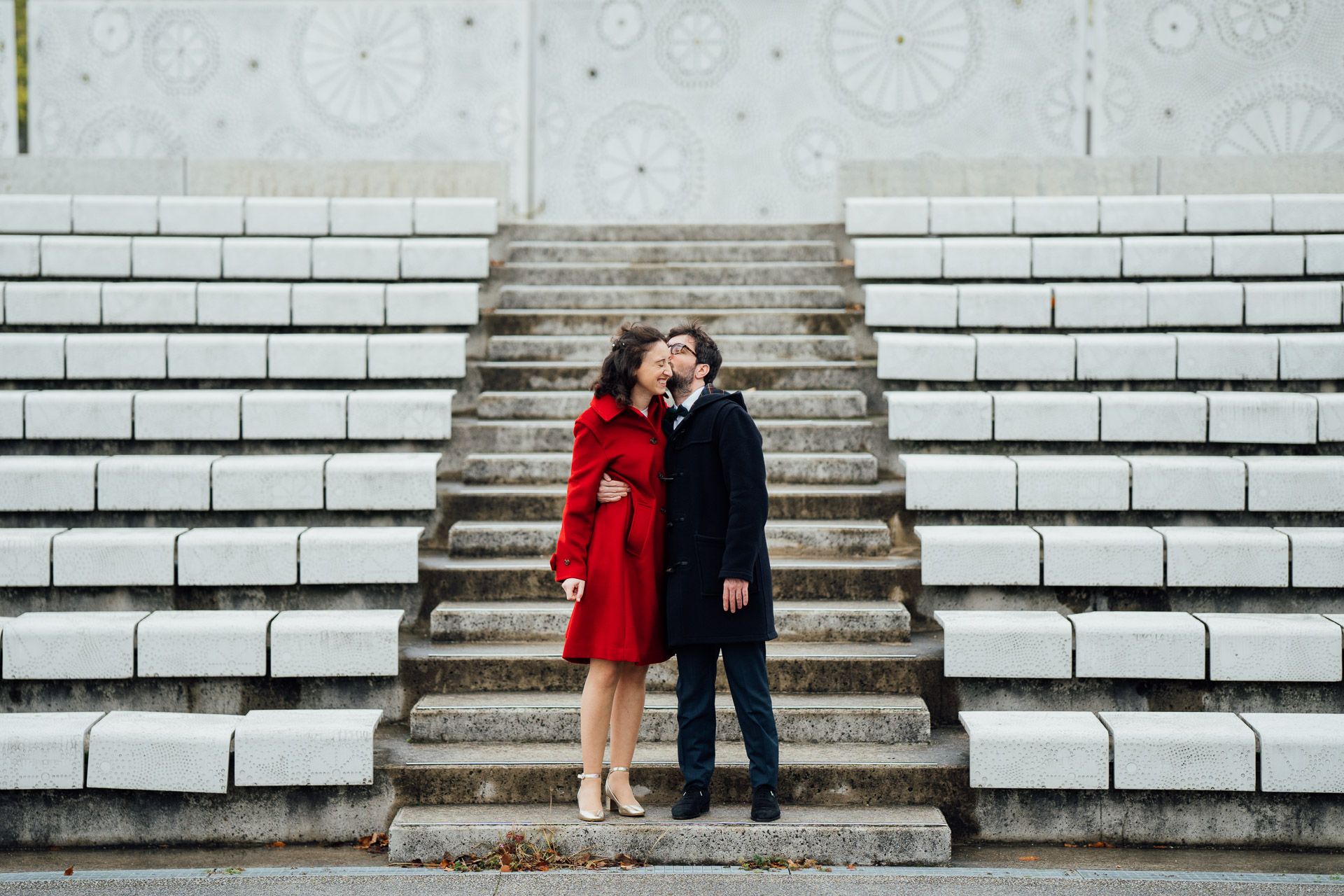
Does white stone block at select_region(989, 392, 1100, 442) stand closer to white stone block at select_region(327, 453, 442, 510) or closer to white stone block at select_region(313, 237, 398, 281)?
white stone block at select_region(327, 453, 442, 510)

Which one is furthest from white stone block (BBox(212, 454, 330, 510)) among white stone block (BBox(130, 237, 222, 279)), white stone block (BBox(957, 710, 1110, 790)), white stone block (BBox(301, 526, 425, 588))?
white stone block (BBox(957, 710, 1110, 790))

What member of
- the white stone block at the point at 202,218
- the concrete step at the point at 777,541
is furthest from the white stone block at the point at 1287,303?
the white stone block at the point at 202,218

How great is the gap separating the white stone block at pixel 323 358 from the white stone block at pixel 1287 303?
16.5 feet

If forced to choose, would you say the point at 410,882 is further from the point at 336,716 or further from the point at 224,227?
the point at 224,227

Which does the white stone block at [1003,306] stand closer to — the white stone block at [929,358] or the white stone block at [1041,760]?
the white stone block at [929,358]

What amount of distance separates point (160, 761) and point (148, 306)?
3240 millimetres

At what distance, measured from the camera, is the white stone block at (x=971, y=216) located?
7141 mm

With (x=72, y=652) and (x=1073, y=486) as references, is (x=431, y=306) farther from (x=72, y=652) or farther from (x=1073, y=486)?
(x=1073, y=486)

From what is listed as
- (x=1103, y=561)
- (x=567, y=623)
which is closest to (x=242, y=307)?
(x=567, y=623)

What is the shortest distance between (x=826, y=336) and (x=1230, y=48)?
5666 mm

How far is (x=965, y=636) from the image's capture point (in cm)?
444

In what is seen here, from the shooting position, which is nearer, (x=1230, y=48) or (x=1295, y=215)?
(x=1295, y=215)

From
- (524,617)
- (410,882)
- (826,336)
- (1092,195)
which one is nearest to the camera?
(410,882)

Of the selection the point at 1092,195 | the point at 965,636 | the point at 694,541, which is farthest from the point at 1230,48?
the point at 694,541
